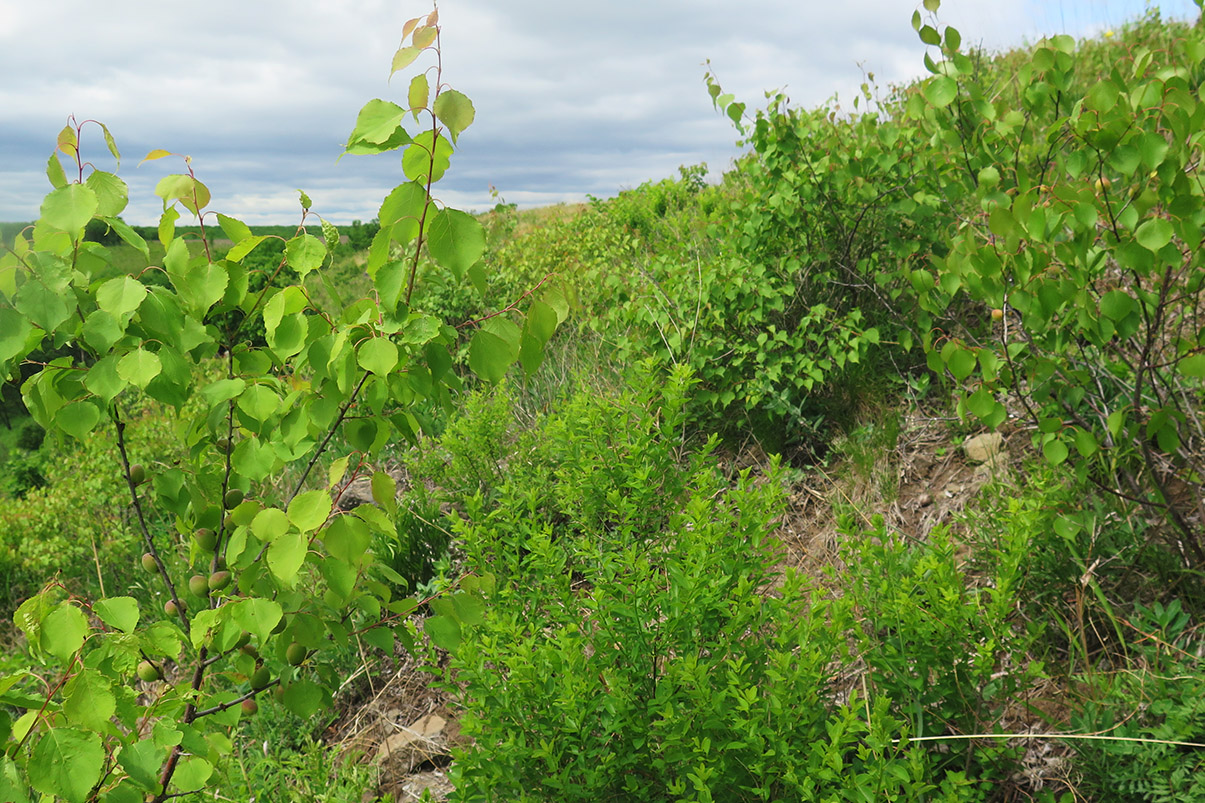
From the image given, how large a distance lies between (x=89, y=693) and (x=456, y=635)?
0.59 meters

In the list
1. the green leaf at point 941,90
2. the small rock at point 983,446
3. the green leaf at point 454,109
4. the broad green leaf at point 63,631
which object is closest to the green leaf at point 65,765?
the broad green leaf at point 63,631

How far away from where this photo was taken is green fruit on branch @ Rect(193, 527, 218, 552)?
1726 millimetres

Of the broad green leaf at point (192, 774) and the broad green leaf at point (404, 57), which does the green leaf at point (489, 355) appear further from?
the broad green leaf at point (192, 774)

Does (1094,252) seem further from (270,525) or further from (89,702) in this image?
(89,702)

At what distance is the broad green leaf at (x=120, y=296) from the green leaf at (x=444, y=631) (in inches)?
30.0

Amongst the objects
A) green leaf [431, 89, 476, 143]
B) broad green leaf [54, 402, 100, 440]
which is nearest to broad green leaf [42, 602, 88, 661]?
broad green leaf [54, 402, 100, 440]

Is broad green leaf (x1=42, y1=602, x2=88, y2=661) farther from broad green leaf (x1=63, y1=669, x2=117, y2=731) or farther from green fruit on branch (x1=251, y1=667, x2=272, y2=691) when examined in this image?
green fruit on branch (x1=251, y1=667, x2=272, y2=691)

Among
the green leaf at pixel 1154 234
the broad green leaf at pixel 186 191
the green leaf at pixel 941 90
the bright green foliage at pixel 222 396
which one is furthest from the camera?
the green leaf at pixel 941 90

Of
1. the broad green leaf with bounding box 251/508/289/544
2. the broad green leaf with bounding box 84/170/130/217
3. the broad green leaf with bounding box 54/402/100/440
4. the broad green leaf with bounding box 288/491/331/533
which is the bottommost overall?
the broad green leaf with bounding box 251/508/289/544

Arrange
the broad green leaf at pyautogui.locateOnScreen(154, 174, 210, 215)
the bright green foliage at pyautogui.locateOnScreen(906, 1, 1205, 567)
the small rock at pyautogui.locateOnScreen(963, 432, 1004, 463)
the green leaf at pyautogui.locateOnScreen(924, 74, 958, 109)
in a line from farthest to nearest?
the small rock at pyautogui.locateOnScreen(963, 432, 1004, 463) < the green leaf at pyautogui.locateOnScreen(924, 74, 958, 109) < the bright green foliage at pyautogui.locateOnScreen(906, 1, 1205, 567) < the broad green leaf at pyautogui.locateOnScreen(154, 174, 210, 215)

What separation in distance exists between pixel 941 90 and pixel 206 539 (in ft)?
8.66

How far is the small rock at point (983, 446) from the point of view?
10.9 feet

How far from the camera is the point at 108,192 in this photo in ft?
4.97

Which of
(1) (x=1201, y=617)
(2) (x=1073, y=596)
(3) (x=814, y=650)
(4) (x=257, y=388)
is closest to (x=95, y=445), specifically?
(4) (x=257, y=388)
